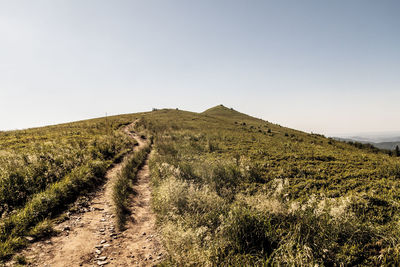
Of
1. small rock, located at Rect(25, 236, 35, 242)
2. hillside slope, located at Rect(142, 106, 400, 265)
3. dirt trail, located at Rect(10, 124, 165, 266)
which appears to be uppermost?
hillside slope, located at Rect(142, 106, 400, 265)

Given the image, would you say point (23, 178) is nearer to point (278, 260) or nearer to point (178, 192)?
point (178, 192)

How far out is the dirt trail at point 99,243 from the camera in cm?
479

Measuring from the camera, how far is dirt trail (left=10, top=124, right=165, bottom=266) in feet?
15.7

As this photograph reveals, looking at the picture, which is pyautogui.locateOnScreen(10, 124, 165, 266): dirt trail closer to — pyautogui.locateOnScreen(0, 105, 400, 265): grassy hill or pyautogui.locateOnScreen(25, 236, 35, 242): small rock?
pyautogui.locateOnScreen(25, 236, 35, 242): small rock

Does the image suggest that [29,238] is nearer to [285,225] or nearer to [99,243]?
[99,243]

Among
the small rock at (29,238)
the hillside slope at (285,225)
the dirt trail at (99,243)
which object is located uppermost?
the hillside slope at (285,225)

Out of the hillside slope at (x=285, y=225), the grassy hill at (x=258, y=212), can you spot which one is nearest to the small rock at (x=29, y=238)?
the grassy hill at (x=258, y=212)

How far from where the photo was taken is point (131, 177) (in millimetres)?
11438

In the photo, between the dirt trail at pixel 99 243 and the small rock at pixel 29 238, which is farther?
the small rock at pixel 29 238

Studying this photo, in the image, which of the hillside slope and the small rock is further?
the small rock

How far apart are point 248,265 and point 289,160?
12087 mm

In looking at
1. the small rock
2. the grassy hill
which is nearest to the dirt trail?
the small rock

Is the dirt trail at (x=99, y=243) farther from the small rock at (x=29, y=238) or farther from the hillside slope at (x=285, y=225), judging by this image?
the hillside slope at (x=285, y=225)

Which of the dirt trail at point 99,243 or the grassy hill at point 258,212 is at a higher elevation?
the grassy hill at point 258,212
